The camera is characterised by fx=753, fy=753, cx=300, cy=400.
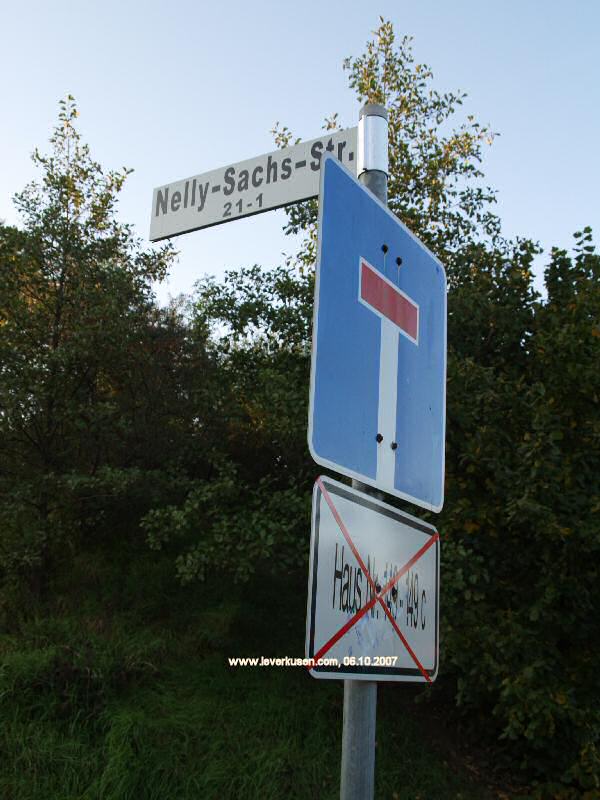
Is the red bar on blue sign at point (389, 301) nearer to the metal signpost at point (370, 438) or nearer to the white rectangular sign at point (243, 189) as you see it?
the metal signpost at point (370, 438)

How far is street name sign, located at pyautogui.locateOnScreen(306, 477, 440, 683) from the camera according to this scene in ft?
5.42

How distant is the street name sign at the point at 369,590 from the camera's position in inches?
65.1

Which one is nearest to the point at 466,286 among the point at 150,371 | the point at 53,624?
the point at 150,371

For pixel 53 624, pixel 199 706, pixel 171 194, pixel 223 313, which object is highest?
pixel 223 313

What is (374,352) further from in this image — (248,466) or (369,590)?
(248,466)

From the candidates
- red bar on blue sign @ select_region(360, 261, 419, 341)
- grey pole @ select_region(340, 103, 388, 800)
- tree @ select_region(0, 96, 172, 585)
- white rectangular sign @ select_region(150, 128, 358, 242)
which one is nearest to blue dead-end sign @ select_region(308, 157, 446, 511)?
red bar on blue sign @ select_region(360, 261, 419, 341)

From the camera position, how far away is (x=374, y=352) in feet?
6.67

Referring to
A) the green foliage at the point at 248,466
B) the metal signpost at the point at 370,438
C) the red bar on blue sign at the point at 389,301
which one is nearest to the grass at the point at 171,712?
the green foliage at the point at 248,466

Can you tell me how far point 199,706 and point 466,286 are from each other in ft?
19.0

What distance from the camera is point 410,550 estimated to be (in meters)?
2.01

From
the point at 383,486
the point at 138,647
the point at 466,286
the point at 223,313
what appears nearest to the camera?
the point at 383,486

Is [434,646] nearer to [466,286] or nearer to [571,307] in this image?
[571,307]

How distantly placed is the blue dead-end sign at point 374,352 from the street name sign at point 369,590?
0.32 ft

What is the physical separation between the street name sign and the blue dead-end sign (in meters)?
0.10
